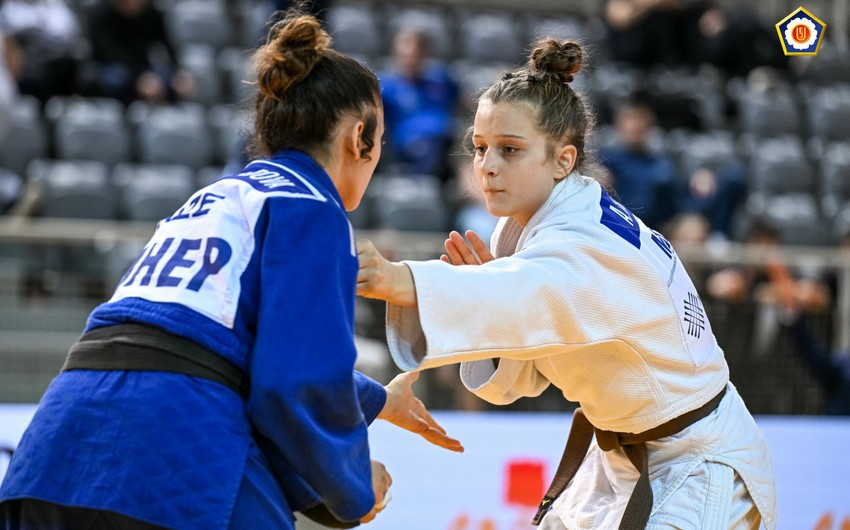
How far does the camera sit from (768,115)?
9.36m

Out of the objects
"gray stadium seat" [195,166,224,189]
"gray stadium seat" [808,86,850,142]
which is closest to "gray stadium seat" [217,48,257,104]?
"gray stadium seat" [195,166,224,189]

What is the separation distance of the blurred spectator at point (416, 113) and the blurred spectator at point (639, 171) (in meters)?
1.12

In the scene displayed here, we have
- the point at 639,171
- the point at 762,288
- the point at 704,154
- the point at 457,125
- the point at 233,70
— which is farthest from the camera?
the point at 704,154

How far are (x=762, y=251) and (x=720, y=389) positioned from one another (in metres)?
3.85

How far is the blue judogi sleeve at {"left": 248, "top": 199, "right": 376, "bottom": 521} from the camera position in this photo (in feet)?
6.01

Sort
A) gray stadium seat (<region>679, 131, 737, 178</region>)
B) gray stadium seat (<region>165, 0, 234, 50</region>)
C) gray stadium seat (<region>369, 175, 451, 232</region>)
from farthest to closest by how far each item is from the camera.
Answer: gray stadium seat (<region>165, 0, 234, 50</region>)
gray stadium seat (<region>679, 131, 737, 178</region>)
gray stadium seat (<region>369, 175, 451, 232</region>)

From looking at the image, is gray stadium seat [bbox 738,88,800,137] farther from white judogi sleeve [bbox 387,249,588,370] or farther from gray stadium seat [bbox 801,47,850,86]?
white judogi sleeve [bbox 387,249,588,370]

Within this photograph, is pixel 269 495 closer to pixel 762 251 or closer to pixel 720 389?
pixel 720 389

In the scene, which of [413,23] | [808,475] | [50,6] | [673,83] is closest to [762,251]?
[808,475]

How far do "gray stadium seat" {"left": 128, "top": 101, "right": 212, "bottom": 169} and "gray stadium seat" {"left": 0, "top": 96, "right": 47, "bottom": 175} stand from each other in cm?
65

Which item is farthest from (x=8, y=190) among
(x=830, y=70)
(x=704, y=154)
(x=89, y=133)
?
(x=830, y=70)

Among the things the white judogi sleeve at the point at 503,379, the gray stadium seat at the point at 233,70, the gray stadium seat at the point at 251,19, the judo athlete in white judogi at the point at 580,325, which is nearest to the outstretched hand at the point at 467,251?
the judo athlete in white judogi at the point at 580,325

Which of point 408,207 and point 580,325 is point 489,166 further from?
point 408,207

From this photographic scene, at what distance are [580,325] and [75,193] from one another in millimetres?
4715
